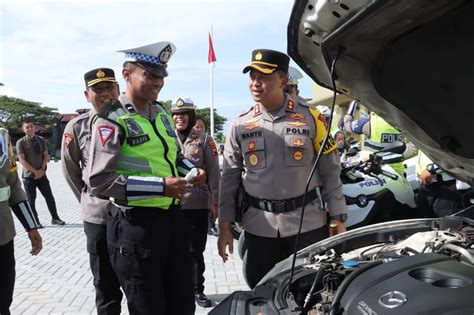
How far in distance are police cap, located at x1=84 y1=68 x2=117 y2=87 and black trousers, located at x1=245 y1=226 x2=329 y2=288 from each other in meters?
1.77

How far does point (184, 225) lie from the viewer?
103 inches

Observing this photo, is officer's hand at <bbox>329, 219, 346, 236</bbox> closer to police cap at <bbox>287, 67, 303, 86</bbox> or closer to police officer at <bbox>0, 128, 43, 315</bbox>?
police cap at <bbox>287, 67, 303, 86</bbox>

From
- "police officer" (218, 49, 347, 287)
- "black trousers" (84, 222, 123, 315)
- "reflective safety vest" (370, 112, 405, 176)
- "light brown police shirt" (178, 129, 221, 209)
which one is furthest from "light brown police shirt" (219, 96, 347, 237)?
"reflective safety vest" (370, 112, 405, 176)

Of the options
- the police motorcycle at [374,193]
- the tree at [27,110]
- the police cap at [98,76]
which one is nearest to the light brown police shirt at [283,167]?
the police cap at [98,76]

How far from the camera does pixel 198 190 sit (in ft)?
13.1

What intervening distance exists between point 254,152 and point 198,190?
4.12 feet

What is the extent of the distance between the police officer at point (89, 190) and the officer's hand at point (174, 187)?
89 centimetres

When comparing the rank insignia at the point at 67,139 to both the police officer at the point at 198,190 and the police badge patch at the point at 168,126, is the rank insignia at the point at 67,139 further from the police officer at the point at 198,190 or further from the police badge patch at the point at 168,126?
the police badge patch at the point at 168,126

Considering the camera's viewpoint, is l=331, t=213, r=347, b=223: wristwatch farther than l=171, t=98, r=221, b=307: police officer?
No

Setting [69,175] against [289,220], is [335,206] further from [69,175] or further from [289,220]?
[69,175]

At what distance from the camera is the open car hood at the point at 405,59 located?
4.38 feet

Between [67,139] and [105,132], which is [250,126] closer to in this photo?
[105,132]

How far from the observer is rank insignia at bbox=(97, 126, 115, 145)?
2.31 metres

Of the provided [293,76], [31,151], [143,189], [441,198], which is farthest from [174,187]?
[31,151]
